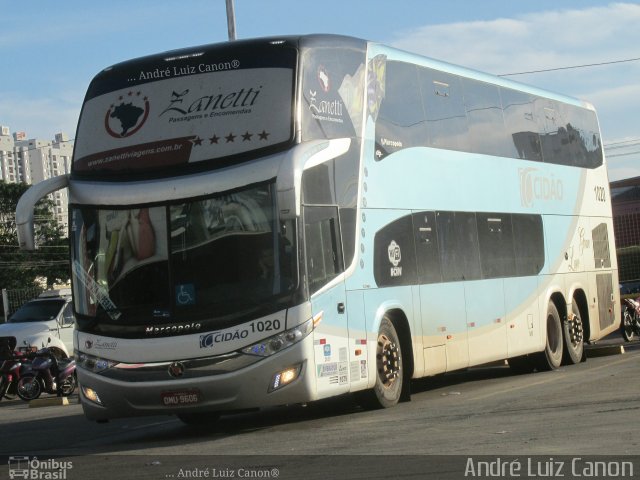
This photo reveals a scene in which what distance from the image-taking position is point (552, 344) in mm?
20312

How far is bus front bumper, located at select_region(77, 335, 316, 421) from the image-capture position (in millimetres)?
12164

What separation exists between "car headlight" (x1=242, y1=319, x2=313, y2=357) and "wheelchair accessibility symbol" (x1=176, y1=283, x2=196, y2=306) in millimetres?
798

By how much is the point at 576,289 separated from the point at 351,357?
29.9 feet

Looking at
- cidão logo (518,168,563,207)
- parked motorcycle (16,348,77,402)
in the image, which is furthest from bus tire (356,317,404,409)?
parked motorcycle (16,348,77,402)

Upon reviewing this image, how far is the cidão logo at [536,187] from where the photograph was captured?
63.0 feet

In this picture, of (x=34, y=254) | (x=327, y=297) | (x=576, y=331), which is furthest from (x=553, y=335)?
(x=34, y=254)

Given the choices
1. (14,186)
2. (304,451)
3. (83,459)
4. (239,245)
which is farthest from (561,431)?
(14,186)

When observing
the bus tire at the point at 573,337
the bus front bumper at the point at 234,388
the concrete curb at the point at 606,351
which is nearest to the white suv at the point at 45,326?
the concrete curb at the point at 606,351

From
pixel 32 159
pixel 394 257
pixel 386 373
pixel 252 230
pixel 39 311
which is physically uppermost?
pixel 32 159

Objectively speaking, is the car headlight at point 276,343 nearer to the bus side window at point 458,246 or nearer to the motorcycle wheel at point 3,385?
the bus side window at point 458,246

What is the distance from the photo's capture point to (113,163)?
13.0 meters

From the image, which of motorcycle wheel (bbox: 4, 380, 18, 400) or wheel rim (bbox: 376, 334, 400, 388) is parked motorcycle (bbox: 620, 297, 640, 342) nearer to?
motorcycle wheel (bbox: 4, 380, 18, 400)

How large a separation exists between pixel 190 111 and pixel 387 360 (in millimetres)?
3875
